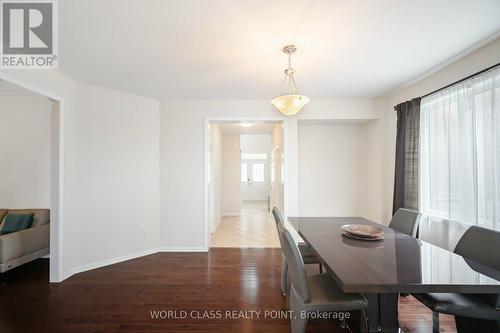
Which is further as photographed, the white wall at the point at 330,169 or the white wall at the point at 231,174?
the white wall at the point at 231,174

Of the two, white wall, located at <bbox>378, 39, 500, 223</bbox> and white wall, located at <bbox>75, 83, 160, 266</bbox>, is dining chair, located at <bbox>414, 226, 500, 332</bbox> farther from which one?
white wall, located at <bbox>75, 83, 160, 266</bbox>

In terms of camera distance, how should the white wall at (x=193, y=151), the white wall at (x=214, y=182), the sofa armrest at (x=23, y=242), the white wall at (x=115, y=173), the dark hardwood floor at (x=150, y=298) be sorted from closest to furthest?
1. the dark hardwood floor at (x=150, y=298)
2. the sofa armrest at (x=23, y=242)
3. the white wall at (x=115, y=173)
4. the white wall at (x=193, y=151)
5. the white wall at (x=214, y=182)

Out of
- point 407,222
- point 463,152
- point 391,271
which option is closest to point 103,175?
point 391,271

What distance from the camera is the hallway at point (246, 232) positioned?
13.7 feet

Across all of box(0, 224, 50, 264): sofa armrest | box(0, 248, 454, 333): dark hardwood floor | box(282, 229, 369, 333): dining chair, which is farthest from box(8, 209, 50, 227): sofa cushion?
box(282, 229, 369, 333): dining chair

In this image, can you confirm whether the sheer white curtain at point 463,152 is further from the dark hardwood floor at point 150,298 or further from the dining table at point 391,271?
the dark hardwood floor at point 150,298

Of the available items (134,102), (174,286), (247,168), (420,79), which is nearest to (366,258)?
(174,286)

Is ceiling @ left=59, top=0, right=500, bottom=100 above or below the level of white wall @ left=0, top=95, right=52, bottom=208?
above

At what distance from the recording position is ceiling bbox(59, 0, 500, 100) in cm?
167

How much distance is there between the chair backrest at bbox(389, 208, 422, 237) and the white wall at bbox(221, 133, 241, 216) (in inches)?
195

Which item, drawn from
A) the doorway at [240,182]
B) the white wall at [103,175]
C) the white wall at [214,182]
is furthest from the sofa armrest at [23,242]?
the white wall at [214,182]

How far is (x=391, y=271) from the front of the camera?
1271 millimetres

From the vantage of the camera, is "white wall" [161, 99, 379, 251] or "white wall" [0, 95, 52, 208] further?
"white wall" [161, 99, 379, 251]

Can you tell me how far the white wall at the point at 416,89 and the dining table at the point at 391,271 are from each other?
194 centimetres
